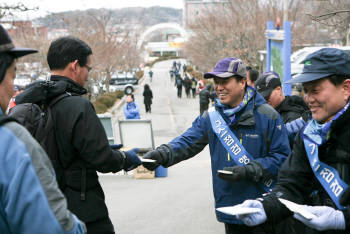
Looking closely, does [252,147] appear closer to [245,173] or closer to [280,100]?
[245,173]

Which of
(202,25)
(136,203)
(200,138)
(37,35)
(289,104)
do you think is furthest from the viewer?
(202,25)

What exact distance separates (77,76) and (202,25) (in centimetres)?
3714

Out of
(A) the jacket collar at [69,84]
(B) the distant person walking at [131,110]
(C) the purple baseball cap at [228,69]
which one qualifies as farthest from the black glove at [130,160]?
(B) the distant person walking at [131,110]

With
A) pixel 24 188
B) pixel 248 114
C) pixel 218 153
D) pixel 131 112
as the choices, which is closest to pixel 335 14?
pixel 248 114

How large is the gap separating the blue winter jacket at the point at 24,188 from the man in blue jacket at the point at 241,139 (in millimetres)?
2185

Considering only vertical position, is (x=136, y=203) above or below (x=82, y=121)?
below

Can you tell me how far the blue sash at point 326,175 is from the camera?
10.2ft

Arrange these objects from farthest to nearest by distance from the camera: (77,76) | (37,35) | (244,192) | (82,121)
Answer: (37,35) < (244,192) < (77,76) < (82,121)

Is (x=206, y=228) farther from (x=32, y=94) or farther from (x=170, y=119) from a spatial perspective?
(x=170, y=119)

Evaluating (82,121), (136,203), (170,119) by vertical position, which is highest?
(82,121)

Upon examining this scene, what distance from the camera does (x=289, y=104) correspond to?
5965 mm

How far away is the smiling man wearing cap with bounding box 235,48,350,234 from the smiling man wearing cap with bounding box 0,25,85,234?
129cm

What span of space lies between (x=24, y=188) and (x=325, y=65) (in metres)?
1.92

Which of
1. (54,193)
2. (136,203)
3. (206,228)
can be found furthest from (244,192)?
(136,203)
